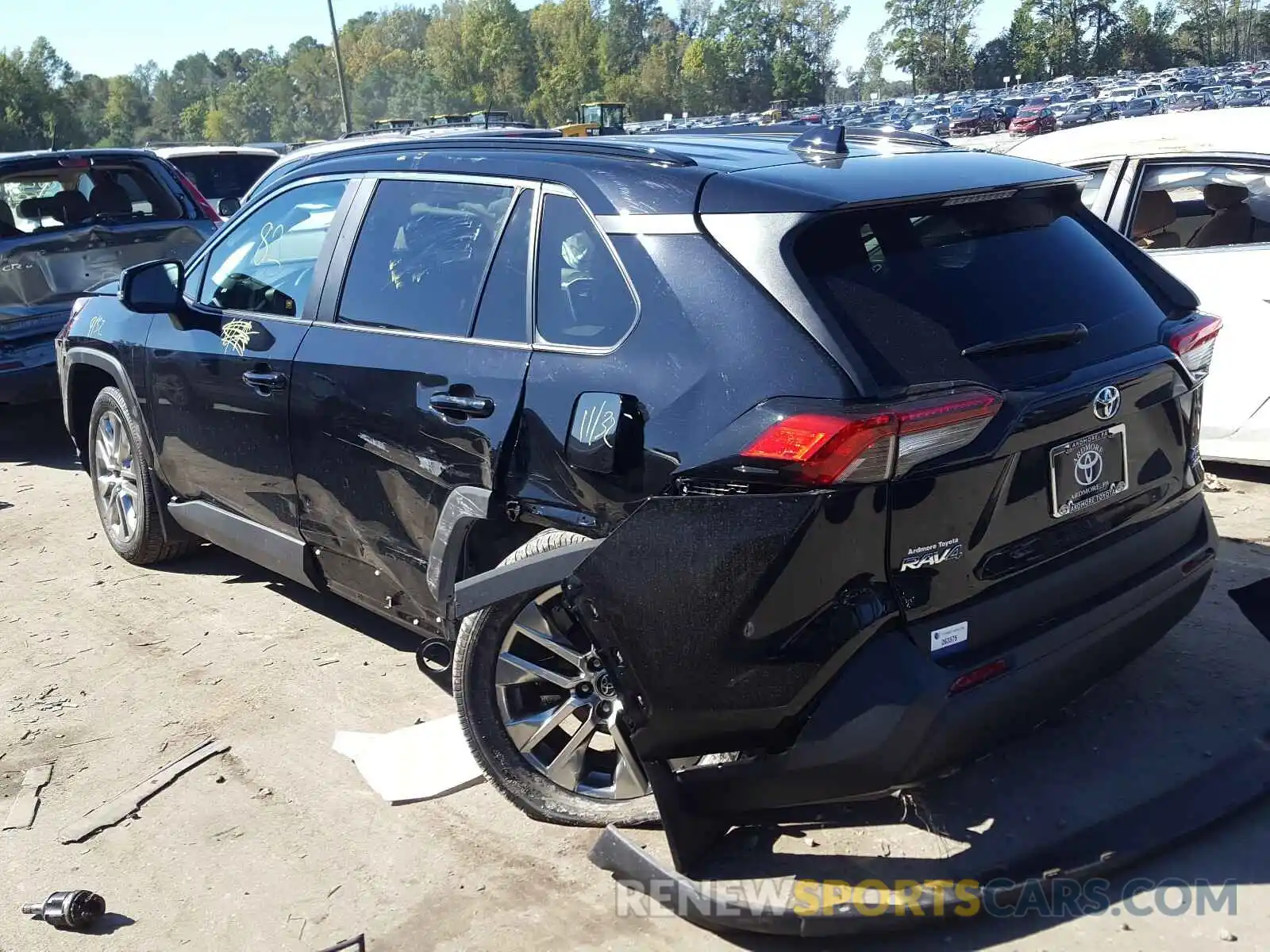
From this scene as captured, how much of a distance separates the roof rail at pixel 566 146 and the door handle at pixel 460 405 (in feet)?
2.51

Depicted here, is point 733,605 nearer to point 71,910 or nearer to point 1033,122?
point 71,910

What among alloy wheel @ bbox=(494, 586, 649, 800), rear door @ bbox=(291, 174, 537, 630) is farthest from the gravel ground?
rear door @ bbox=(291, 174, 537, 630)

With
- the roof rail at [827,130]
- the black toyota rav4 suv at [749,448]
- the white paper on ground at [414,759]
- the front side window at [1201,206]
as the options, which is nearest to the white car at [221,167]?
the front side window at [1201,206]

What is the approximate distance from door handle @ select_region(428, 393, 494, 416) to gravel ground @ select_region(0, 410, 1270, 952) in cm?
116

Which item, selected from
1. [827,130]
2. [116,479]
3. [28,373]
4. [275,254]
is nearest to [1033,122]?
[28,373]

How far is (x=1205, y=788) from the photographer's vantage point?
329 centimetres

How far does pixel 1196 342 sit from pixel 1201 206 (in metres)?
3.11

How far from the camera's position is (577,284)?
129 inches

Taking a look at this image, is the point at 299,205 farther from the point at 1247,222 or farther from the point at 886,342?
the point at 1247,222

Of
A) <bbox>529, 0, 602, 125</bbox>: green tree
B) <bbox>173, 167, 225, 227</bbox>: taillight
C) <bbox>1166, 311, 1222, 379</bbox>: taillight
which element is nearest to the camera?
<bbox>1166, 311, 1222, 379</bbox>: taillight

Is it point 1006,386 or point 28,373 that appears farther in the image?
point 28,373

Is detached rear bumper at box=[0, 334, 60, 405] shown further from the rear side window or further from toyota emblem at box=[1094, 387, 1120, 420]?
toyota emblem at box=[1094, 387, 1120, 420]

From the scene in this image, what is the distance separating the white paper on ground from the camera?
12.1 feet

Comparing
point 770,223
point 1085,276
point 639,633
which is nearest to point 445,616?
Result: point 639,633
